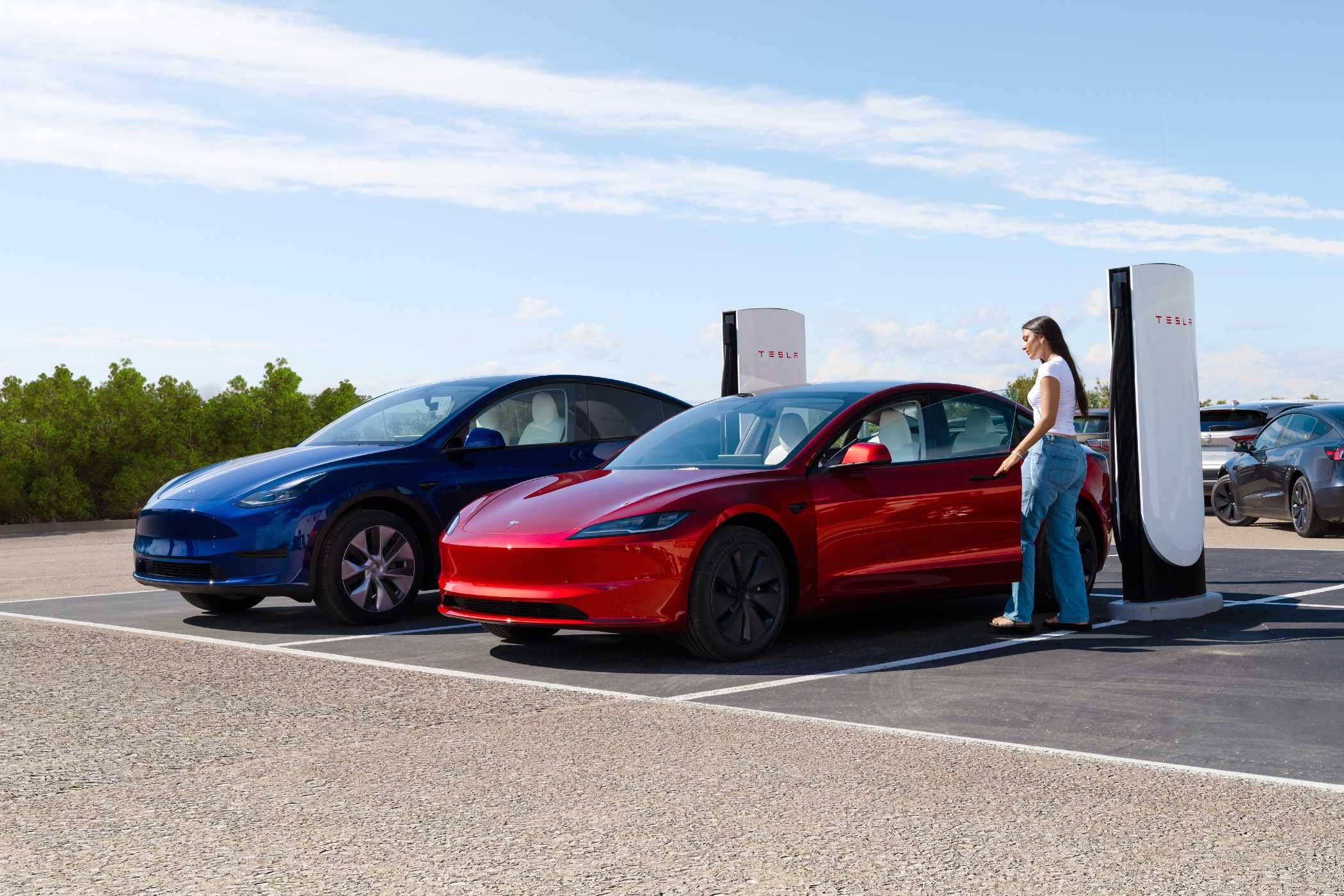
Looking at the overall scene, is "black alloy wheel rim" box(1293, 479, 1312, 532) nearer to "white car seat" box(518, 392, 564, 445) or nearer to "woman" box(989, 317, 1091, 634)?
"woman" box(989, 317, 1091, 634)

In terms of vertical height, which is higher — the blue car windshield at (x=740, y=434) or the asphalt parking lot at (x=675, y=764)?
the blue car windshield at (x=740, y=434)

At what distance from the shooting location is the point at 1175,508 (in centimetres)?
930

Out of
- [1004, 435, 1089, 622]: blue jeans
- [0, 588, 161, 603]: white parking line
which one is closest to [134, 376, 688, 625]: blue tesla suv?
[0, 588, 161, 603]: white parking line

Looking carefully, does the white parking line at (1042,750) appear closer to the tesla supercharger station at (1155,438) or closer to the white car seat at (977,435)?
the white car seat at (977,435)

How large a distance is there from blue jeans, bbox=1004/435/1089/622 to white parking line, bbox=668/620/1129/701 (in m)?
0.21

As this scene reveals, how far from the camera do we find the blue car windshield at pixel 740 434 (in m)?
8.30

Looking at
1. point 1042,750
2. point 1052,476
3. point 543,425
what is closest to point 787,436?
point 1052,476

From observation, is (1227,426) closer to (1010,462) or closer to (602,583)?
(1010,462)

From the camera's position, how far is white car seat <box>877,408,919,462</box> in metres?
8.65

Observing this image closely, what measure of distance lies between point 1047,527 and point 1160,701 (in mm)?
2308

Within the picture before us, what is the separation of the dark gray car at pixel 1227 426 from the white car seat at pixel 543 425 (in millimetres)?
12222

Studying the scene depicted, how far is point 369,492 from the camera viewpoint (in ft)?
30.2

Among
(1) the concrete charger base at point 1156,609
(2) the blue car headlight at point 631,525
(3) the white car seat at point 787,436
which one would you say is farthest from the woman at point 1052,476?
(2) the blue car headlight at point 631,525

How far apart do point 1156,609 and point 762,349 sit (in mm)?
4830
